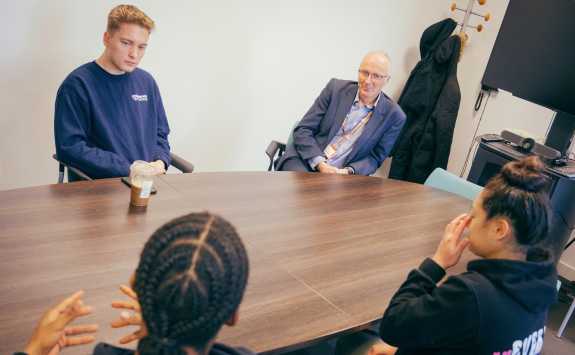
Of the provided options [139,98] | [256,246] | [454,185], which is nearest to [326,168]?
[454,185]

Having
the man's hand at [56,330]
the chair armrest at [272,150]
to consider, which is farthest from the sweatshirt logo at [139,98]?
the man's hand at [56,330]

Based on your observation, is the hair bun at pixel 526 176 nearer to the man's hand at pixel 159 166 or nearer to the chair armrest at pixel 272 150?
the man's hand at pixel 159 166

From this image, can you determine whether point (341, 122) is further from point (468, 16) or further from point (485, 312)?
point (485, 312)

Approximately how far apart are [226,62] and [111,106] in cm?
123

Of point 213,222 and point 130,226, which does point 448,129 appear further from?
point 213,222

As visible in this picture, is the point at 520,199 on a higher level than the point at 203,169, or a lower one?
higher

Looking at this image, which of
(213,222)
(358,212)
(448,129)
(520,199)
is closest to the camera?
(213,222)

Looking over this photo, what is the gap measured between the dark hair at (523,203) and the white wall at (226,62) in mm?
2298

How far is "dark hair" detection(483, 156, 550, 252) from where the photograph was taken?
1.29 meters

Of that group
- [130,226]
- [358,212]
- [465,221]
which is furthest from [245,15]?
[465,221]

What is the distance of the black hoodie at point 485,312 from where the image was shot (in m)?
1.24

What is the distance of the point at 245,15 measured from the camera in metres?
3.38

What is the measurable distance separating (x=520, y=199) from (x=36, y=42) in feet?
7.93

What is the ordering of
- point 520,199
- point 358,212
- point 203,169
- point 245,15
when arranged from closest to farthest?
point 520,199
point 358,212
point 245,15
point 203,169
